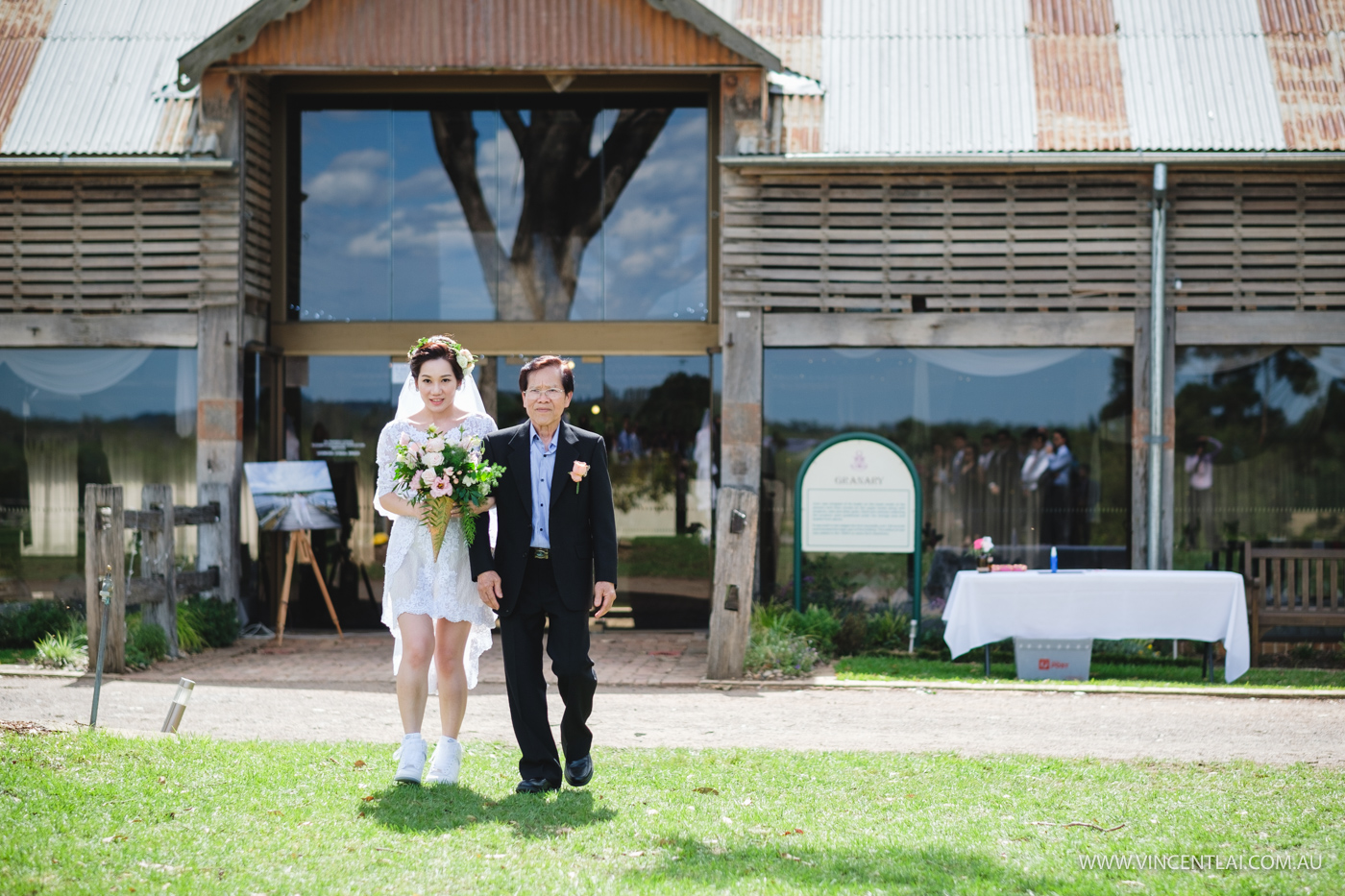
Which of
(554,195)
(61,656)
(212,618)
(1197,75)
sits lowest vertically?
(61,656)

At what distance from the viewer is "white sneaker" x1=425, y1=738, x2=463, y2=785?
5461 millimetres

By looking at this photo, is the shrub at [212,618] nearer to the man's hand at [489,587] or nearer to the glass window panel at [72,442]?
the glass window panel at [72,442]

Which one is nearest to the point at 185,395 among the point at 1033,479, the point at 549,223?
the point at 549,223

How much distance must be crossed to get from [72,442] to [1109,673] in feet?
32.5


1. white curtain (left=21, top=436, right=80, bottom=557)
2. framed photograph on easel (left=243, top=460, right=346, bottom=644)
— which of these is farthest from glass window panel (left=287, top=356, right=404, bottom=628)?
white curtain (left=21, top=436, right=80, bottom=557)

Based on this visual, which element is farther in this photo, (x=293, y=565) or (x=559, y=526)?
(x=293, y=565)

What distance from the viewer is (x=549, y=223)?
40.0ft

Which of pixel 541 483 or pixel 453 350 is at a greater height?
pixel 453 350

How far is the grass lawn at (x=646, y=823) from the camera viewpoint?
4191mm

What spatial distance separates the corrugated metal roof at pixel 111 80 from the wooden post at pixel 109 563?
379 centimetres

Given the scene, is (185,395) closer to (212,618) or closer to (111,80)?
(212,618)

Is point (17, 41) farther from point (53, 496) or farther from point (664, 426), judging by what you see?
point (664, 426)

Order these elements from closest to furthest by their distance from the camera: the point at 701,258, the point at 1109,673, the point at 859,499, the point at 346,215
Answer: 1. the point at 1109,673
2. the point at 859,499
3. the point at 701,258
4. the point at 346,215

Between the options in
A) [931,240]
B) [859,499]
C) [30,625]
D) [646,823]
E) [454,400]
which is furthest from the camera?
[931,240]
